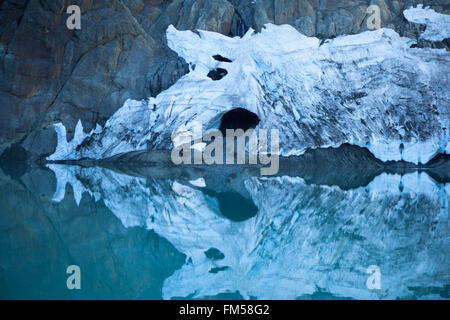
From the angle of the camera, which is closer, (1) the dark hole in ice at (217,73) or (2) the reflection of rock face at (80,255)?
(2) the reflection of rock face at (80,255)

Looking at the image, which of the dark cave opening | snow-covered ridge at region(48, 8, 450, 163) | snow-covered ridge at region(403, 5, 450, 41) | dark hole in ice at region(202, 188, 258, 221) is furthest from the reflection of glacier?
snow-covered ridge at region(403, 5, 450, 41)

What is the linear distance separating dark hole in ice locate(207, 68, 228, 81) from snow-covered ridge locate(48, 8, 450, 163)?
165 millimetres

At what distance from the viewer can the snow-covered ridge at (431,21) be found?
16.0 metres

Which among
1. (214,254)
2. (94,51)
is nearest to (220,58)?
(94,51)

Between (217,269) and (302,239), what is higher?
(302,239)

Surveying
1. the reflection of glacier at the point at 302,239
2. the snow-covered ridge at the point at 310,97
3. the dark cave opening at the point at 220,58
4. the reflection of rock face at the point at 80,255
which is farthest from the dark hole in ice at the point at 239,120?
the reflection of rock face at the point at 80,255

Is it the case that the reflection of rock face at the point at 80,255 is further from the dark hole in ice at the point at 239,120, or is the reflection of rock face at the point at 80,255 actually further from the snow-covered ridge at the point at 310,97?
the dark hole in ice at the point at 239,120

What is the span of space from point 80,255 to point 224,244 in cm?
143

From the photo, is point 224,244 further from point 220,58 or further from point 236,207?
point 220,58

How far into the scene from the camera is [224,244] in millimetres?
4203

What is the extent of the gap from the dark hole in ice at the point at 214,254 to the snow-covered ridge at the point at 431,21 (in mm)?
15656
